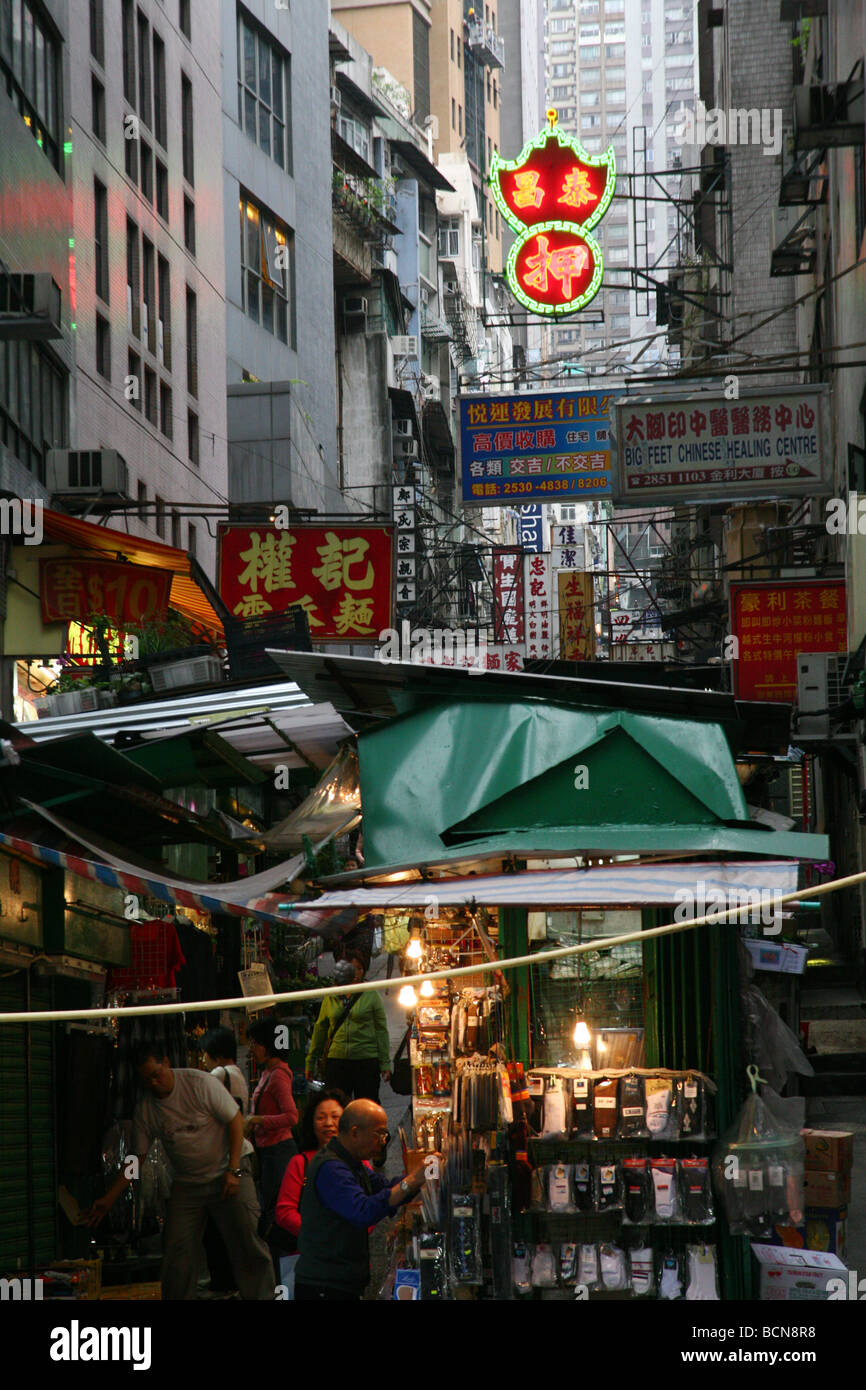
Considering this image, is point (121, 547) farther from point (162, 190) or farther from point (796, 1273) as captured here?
point (162, 190)

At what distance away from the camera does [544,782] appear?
31.4 ft

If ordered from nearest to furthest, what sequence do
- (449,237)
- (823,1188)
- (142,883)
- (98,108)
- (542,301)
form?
(142,883) < (823,1188) < (98,108) < (542,301) < (449,237)

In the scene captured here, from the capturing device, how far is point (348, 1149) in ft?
27.4

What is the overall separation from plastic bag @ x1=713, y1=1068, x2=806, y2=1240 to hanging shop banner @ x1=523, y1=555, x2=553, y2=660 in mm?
25000

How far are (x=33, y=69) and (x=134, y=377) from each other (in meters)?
6.31

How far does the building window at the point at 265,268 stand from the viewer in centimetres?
3591

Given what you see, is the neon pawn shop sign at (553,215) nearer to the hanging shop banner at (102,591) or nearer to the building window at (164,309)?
the building window at (164,309)

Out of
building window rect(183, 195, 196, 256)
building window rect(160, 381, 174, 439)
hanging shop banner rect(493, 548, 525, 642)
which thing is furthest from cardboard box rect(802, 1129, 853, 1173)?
building window rect(183, 195, 196, 256)

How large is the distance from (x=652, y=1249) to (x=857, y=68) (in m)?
11.9

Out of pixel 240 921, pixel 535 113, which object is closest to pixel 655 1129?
pixel 240 921

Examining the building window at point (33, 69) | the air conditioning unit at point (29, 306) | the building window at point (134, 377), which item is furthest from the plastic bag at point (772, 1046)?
the building window at point (134, 377)

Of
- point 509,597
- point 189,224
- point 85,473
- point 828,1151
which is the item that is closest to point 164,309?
point 189,224

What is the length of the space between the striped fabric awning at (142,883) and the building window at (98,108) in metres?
19.0
